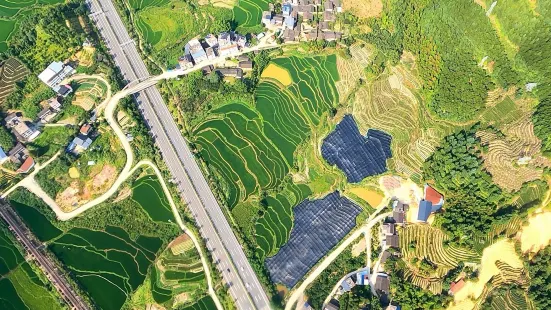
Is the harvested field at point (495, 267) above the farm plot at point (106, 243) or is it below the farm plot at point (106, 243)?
below

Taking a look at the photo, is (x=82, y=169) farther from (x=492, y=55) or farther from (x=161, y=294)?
(x=492, y=55)

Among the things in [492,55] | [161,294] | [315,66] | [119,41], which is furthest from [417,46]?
[161,294]

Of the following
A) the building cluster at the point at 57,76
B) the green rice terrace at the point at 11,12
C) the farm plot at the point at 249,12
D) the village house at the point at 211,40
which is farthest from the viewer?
the farm plot at the point at 249,12

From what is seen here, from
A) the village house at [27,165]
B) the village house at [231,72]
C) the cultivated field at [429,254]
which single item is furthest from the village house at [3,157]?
the cultivated field at [429,254]

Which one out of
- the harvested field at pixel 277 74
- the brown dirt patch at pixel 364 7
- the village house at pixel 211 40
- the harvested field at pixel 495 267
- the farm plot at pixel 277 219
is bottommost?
the harvested field at pixel 495 267

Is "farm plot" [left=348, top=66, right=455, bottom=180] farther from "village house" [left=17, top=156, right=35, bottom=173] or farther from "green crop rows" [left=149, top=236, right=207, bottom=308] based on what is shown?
"village house" [left=17, top=156, right=35, bottom=173]

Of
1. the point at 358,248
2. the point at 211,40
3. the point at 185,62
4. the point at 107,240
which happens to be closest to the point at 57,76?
the point at 185,62

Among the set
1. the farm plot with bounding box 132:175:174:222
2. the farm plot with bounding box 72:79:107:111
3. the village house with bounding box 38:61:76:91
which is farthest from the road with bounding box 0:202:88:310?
the village house with bounding box 38:61:76:91

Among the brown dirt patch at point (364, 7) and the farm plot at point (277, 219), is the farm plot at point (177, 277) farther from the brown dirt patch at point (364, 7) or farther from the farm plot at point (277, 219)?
the brown dirt patch at point (364, 7)
